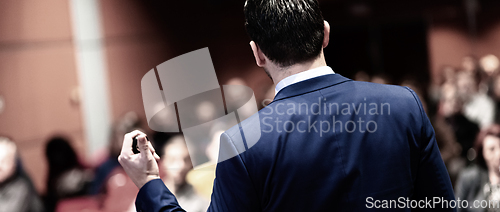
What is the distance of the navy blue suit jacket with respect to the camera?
633mm

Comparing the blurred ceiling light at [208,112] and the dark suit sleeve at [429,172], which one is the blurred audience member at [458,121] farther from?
the dark suit sleeve at [429,172]

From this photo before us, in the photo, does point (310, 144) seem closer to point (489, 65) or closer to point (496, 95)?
point (496, 95)

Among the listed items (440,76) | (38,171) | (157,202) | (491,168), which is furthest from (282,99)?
(440,76)

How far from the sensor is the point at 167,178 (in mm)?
2236

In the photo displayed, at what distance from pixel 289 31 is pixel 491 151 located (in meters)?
2.14

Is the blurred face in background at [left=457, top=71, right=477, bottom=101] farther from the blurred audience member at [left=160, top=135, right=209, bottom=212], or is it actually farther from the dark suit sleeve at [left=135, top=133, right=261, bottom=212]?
the dark suit sleeve at [left=135, top=133, right=261, bottom=212]

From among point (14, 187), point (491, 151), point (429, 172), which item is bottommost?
point (491, 151)

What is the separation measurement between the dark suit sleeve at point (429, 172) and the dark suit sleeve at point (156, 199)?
422mm

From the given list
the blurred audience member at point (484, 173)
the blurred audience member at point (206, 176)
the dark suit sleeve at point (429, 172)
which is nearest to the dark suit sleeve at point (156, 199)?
the dark suit sleeve at point (429, 172)

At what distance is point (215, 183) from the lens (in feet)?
2.24

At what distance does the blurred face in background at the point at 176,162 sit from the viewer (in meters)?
2.22

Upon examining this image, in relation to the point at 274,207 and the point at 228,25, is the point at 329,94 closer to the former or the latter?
the point at 274,207

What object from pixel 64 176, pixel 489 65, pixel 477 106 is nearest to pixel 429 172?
pixel 64 176

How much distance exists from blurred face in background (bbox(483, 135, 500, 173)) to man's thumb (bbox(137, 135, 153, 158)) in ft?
7.34
